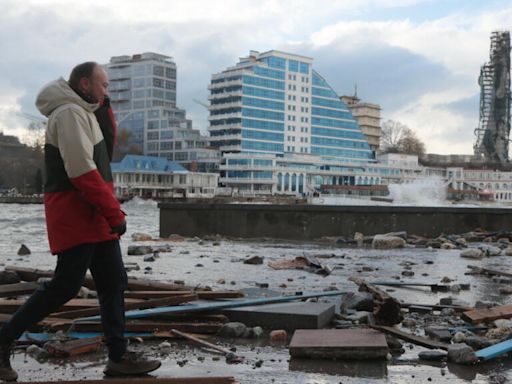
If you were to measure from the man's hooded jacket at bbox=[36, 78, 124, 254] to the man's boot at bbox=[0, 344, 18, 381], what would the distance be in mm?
716

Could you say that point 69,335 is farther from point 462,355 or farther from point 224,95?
point 224,95

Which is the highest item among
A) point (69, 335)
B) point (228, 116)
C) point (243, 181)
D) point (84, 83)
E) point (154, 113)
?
point (154, 113)

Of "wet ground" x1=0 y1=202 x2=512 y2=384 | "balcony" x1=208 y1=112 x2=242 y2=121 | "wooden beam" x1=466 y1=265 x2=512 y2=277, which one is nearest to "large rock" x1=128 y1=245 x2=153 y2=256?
"wet ground" x1=0 y1=202 x2=512 y2=384

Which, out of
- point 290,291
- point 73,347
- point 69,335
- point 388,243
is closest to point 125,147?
point 388,243

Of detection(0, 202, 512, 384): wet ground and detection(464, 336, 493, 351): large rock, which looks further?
detection(464, 336, 493, 351): large rock

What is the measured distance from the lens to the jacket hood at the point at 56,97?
3463 millimetres

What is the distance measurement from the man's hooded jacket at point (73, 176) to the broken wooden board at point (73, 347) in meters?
1.06

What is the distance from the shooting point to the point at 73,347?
13.9 ft

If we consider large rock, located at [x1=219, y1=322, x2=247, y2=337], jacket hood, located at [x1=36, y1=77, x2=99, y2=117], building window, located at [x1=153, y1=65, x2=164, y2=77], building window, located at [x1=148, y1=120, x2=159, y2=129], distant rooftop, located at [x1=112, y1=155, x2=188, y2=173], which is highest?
building window, located at [x1=153, y1=65, x2=164, y2=77]

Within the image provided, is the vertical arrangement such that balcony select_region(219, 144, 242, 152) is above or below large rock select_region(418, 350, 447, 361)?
above

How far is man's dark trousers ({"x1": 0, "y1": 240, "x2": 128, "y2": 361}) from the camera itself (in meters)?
3.50

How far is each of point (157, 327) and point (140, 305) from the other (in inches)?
17.8

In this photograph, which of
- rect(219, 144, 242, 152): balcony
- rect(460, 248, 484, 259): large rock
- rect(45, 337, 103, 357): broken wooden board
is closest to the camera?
rect(45, 337, 103, 357): broken wooden board

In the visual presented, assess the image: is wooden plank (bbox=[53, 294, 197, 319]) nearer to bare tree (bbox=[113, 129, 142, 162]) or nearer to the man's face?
the man's face
